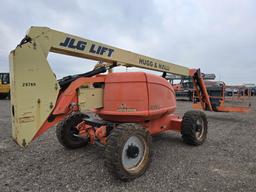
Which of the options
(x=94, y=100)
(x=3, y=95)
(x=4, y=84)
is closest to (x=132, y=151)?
(x=94, y=100)

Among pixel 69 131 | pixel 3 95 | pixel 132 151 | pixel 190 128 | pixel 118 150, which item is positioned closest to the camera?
pixel 118 150

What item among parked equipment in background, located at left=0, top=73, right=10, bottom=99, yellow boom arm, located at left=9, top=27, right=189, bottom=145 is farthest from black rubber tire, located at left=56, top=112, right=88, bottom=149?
parked equipment in background, located at left=0, top=73, right=10, bottom=99

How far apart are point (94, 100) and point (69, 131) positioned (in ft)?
4.34

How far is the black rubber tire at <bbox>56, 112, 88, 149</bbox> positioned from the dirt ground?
173 mm

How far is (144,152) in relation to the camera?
11.6 feet

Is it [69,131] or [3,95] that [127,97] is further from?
[3,95]

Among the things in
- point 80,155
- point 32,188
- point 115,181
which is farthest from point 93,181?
point 80,155

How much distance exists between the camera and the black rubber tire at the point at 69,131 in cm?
452

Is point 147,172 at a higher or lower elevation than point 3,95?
lower

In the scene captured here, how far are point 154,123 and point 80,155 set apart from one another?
178 cm

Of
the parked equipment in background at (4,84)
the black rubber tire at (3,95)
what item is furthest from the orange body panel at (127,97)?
the black rubber tire at (3,95)

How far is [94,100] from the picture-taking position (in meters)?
Result: 3.76

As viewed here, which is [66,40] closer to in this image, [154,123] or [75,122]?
[75,122]

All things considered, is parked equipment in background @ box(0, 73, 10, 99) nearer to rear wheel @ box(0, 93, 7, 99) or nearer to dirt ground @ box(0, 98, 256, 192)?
rear wheel @ box(0, 93, 7, 99)
